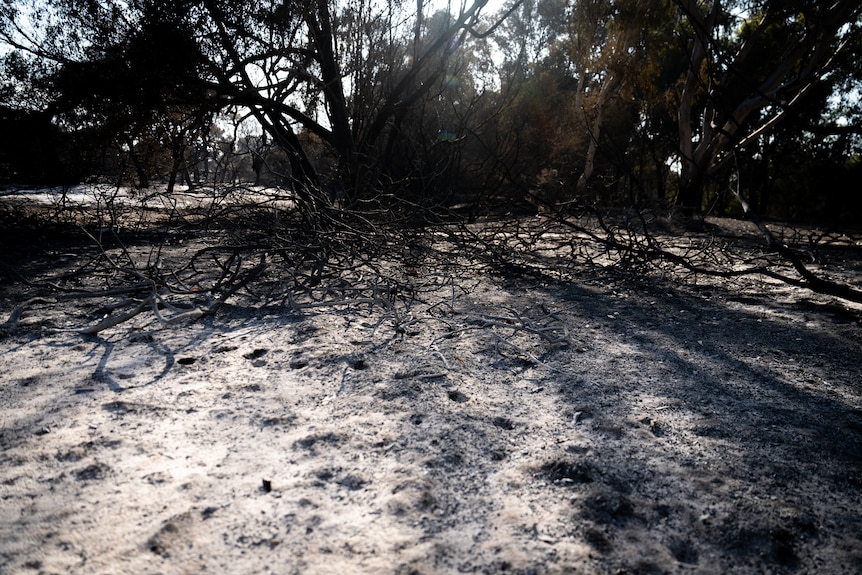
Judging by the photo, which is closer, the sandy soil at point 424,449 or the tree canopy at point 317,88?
the sandy soil at point 424,449

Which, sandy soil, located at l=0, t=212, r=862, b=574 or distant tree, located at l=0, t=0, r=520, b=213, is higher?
distant tree, located at l=0, t=0, r=520, b=213

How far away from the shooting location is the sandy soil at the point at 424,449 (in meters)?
1.00

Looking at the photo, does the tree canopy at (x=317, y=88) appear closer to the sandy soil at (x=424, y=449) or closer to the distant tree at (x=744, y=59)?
the distant tree at (x=744, y=59)

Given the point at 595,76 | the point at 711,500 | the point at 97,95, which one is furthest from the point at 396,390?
the point at 595,76

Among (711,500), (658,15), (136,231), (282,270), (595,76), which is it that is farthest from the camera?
(595,76)

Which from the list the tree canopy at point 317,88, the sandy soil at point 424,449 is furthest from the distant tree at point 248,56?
the sandy soil at point 424,449

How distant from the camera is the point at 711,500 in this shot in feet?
3.78

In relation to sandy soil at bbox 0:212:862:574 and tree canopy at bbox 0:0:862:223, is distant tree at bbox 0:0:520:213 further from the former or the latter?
sandy soil at bbox 0:212:862:574

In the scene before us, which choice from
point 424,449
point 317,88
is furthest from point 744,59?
point 424,449

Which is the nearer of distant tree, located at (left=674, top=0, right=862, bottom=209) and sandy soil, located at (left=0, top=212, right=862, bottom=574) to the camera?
sandy soil, located at (left=0, top=212, right=862, bottom=574)

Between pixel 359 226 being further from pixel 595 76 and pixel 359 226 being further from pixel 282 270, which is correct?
pixel 595 76

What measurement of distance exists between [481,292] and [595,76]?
60.3ft

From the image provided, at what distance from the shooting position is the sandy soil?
998 millimetres

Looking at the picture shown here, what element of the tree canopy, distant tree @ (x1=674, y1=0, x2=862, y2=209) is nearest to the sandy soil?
the tree canopy
